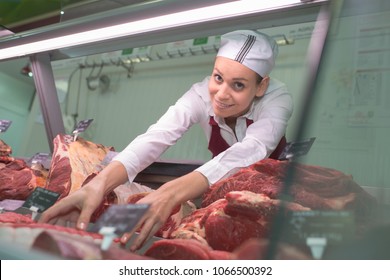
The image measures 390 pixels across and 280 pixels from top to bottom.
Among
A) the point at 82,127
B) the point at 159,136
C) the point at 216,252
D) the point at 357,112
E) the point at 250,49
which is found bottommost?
the point at 216,252

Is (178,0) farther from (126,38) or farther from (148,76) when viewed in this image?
(148,76)

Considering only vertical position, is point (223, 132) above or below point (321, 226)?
above

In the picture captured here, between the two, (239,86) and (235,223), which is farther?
(239,86)

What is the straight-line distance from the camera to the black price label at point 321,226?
2.71ft

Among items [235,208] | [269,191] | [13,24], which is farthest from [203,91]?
[13,24]

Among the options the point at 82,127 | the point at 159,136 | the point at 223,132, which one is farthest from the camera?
the point at 82,127

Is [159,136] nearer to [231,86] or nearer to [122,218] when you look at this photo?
[231,86]

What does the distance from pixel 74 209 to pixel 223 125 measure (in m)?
0.97

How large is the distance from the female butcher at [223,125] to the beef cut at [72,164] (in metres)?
0.29

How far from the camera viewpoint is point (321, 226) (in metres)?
0.83

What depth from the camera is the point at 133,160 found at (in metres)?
2.12

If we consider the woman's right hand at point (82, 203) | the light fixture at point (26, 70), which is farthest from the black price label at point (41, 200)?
the light fixture at point (26, 70)

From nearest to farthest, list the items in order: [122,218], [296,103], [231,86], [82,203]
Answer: [122,218]
[296,103]
[82,203]
[231,86]

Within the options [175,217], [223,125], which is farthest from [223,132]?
[175,217]
